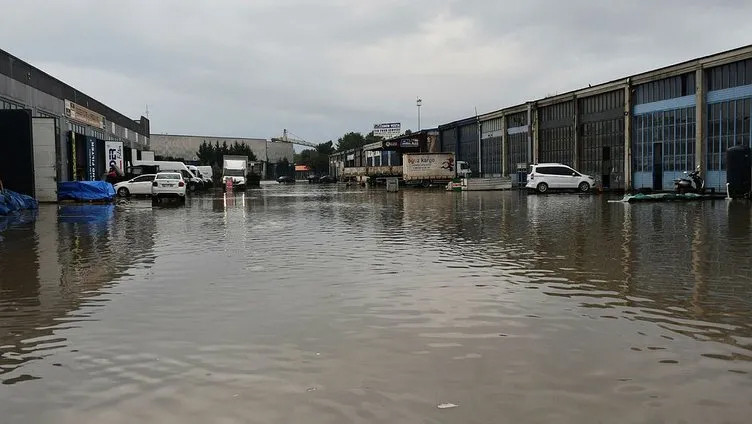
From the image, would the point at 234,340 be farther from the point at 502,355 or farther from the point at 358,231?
the point at 358,231

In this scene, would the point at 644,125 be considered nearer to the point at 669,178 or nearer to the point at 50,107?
the point at 669,178

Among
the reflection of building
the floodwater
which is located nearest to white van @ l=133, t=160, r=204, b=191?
the reflection of building

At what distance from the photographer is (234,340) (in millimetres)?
6000

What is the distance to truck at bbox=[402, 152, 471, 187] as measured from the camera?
58625 millimetres

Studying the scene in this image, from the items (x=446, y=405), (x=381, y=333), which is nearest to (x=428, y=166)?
(x=381, y=333)

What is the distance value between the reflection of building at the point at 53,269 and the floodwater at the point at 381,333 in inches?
1.9

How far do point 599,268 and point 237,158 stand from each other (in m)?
55.6

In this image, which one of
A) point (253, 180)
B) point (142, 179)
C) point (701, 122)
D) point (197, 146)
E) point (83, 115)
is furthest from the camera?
point (197, 146)

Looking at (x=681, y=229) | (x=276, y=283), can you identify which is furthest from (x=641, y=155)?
(x=276, y=283)

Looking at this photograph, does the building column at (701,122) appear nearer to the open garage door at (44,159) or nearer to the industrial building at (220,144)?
the open garage door at (44,159)

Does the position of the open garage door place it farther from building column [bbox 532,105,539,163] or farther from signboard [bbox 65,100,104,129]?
building column [bbox 532,105,539,163]

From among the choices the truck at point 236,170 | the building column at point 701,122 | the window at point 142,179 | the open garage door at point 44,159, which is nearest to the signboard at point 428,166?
the truck at point 236,170

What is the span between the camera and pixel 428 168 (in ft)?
193

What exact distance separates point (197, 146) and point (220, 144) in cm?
547
